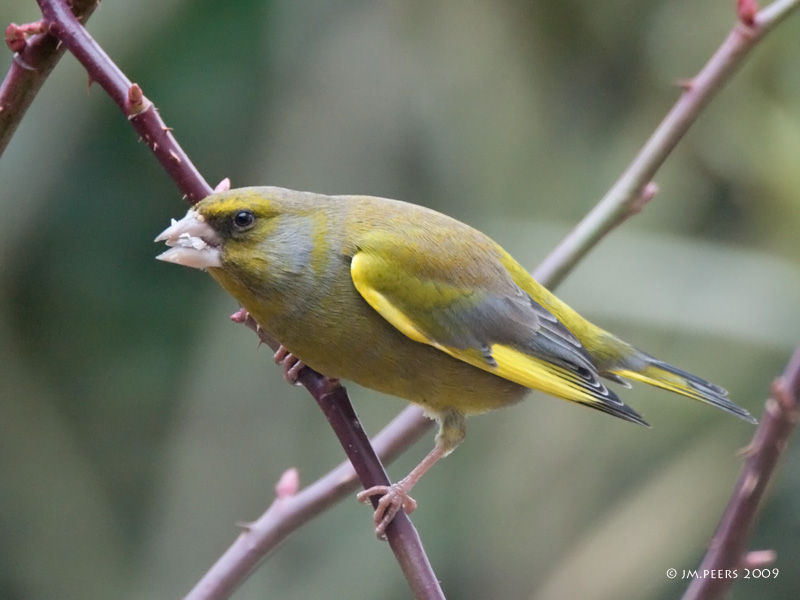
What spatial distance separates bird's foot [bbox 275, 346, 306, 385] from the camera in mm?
2020

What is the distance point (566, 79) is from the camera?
13.7ft

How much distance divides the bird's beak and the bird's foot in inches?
11.9

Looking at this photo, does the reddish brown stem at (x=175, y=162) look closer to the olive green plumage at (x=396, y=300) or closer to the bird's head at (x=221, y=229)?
the bird's head at (x=221, y=229)

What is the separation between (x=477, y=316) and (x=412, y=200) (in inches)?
77.4

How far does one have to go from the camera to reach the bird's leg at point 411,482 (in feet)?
5.57

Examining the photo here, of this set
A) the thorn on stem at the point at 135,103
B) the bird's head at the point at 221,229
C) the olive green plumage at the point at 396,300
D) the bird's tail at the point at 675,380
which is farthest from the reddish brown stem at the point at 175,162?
the bird's tail at the point at 675,380

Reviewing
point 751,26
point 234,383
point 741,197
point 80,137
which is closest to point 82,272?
point 80,137

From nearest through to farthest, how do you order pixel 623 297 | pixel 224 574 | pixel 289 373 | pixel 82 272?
1. pixel 224 574
2. pixel 289 373
3. pixel 623 297
4. pixel 82 272

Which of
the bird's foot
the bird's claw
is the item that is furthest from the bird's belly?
the bird's claw

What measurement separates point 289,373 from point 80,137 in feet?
6.99

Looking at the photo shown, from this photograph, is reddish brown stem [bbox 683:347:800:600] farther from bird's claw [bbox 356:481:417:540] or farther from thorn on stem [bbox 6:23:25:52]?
thorn on stem [bbox 6:23:25:52]

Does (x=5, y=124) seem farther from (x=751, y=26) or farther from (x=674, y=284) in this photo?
(x=674, y=284)

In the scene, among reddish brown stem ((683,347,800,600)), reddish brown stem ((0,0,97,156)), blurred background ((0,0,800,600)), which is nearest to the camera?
reddish brown stem ((683,347,800,600))

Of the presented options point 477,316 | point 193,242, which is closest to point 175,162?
point 193,242
